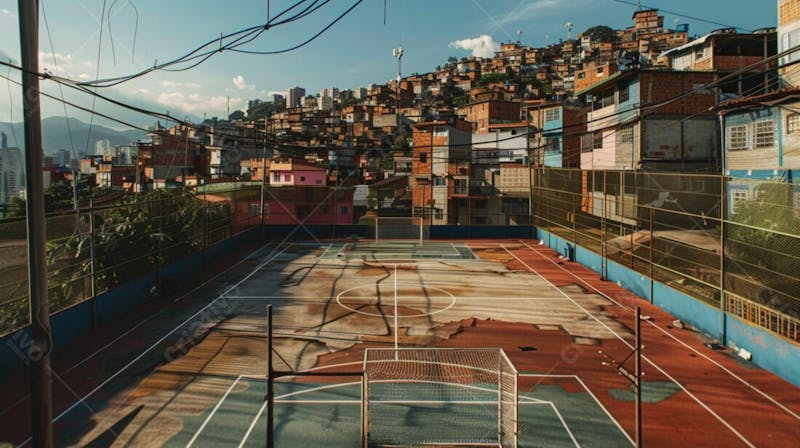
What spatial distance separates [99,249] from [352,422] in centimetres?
1052

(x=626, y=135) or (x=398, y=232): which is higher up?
(x=626, y=135)

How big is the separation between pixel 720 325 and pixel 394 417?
946 centimetres

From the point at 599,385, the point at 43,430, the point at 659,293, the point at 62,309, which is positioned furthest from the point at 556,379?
the point at 62,309

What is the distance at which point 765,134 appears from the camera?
2419 cm

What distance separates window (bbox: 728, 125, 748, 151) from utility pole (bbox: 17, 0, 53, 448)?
27920mm

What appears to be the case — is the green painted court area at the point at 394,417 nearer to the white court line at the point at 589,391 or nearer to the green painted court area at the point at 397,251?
the white court line at the point at 589,391

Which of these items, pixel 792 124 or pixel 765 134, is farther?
pixel 765 134

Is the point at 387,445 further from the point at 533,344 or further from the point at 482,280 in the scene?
the point at 482,280

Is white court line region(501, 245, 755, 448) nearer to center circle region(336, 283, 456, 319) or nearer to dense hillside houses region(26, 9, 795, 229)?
center circle region(336, 283, 456, 319)

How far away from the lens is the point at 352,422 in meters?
9.88

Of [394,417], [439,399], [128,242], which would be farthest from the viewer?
[128,242]

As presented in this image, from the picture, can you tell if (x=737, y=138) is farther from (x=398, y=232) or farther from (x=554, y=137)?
(x=554, y=137)

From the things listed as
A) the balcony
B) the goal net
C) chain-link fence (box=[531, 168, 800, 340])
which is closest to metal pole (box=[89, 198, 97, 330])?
the goal net

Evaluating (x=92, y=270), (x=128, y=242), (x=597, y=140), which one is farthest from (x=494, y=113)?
(x=92, y=270)
